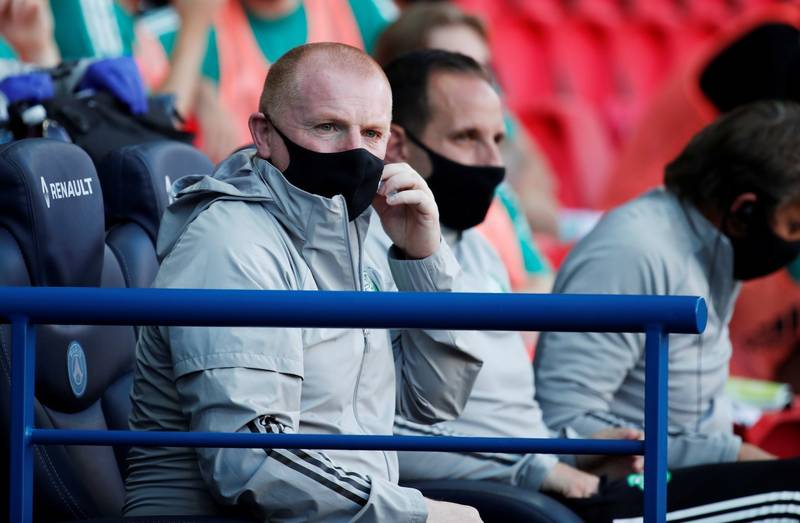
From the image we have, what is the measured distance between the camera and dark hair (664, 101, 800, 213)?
300cm

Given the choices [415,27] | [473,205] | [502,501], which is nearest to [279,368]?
[502,501]

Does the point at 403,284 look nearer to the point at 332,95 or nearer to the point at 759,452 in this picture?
the point at 332,95

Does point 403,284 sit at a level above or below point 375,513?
above

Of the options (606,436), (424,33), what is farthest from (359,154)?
(424,33)

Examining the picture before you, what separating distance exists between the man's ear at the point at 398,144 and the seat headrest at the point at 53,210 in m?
0.71

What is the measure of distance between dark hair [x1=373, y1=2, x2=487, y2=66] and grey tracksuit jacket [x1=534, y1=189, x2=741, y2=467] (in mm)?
1099

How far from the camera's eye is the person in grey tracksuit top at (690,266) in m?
2.93

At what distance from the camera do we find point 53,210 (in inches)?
89.0

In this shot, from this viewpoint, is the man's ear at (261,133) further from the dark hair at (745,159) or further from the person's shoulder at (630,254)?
the dark hair at (745,159)

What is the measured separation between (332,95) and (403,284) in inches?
12.7

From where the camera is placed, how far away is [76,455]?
2254 mm

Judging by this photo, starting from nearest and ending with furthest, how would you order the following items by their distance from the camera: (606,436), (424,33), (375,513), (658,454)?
(658,454)
(375,513)
(606,436)
(424,33)

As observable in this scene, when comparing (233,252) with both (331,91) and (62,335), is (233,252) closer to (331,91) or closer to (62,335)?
(331,91)

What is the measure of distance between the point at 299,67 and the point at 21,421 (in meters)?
0.70
